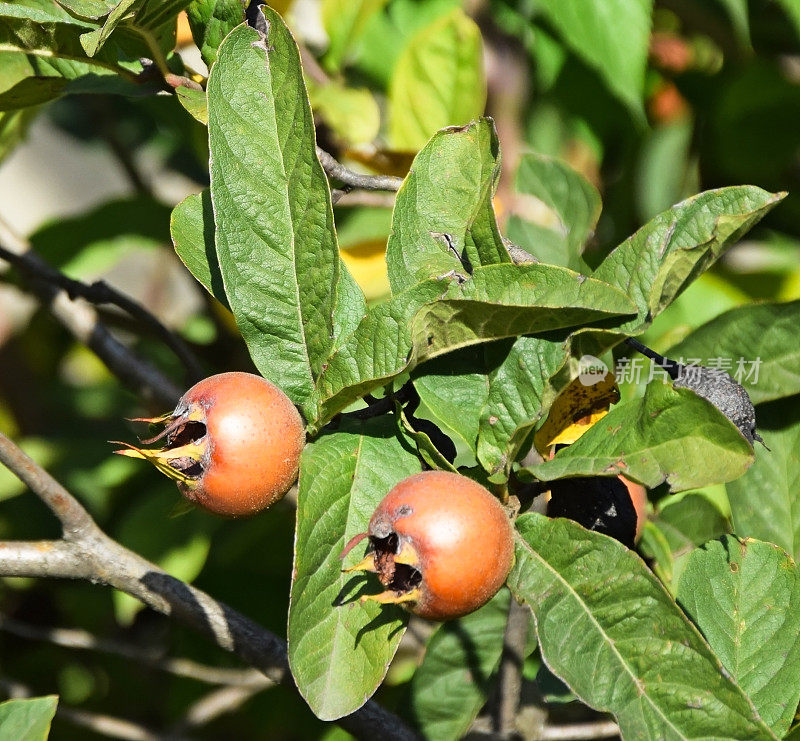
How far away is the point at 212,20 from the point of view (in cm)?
93

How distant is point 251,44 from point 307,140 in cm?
11

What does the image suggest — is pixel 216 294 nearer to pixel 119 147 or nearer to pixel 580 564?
pixel 580 564

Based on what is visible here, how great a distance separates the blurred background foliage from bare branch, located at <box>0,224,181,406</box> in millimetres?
186

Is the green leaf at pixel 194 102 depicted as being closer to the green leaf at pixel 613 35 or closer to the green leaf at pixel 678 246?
the green leaf at pixel 678 246

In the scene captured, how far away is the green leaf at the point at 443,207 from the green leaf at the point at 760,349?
39 cm

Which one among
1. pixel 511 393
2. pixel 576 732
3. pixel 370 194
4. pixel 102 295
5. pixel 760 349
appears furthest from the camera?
pixel 370 194

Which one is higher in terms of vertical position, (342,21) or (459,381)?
(342,21)

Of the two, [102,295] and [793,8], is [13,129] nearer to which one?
[102,295]

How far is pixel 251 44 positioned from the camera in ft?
2.76

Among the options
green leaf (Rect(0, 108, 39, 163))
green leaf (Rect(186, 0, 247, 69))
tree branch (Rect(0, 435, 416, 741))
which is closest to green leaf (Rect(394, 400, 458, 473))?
tree branch (Rect(0, 435, 416, 741))

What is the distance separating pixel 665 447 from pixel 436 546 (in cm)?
19

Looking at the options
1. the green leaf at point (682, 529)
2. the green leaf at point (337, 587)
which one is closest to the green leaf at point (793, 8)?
the green leaf at point (682, 529)

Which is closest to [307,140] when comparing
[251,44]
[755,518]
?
[251,44]

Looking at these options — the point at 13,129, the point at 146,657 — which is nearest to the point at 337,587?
the point at 146,657
